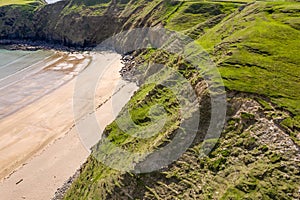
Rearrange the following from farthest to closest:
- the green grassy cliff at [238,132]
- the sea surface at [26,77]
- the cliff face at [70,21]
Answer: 1. the cliff face at [70,21]
2. the sea surface at [26,77]
3. the green grassy cliff at [238,132]

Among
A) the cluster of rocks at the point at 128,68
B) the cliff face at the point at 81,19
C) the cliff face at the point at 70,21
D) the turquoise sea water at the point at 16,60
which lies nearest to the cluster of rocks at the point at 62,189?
the cluster of rocks at the point at 128,68

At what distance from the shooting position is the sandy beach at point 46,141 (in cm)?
2973

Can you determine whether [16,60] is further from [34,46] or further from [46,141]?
[46,141]

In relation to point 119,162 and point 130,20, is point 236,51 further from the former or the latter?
point 130,20

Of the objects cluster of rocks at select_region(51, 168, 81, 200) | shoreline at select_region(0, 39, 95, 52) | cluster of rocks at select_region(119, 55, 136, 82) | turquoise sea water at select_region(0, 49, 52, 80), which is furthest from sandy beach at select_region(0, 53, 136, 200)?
shoreline at select_region(0, 39, 95, 52)

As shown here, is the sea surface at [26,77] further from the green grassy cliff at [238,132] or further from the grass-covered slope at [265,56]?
the grass-covered slope at [265,56]

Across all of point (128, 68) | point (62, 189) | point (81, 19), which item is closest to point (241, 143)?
point (62, 189)

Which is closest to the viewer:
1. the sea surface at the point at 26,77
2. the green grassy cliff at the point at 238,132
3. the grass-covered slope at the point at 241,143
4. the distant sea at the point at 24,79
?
the grass-covered slope at the point at 241,143

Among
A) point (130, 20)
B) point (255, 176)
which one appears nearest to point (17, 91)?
point (130, 20)

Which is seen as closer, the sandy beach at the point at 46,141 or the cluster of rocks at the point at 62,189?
the cluster of rocks at the point at 62,189

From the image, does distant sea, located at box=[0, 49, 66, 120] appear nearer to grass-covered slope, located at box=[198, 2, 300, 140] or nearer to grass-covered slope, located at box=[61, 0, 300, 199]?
grass-covered slope, located at box=[61, 0, 300, 199]

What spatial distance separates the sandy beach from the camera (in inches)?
1171

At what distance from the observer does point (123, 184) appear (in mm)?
17859

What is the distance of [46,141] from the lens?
3753 cm
